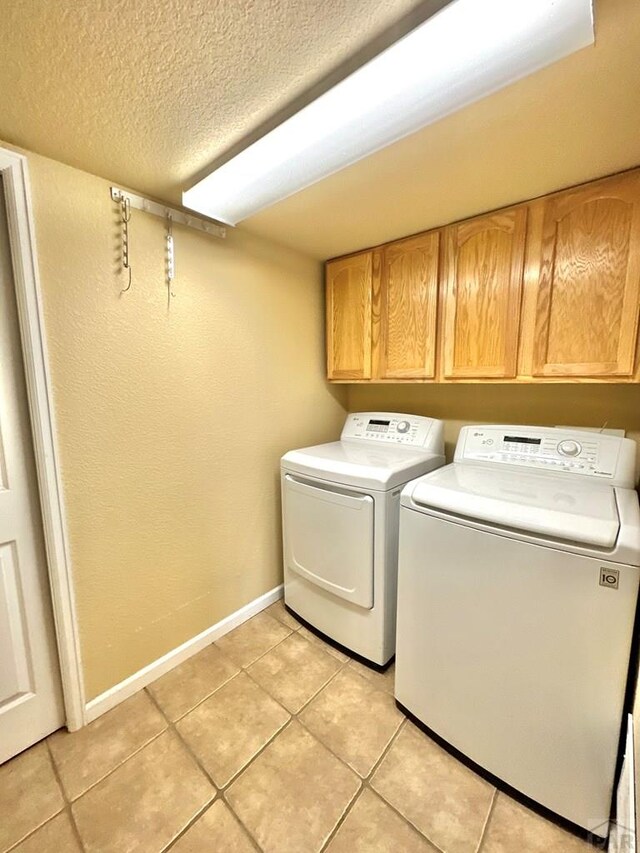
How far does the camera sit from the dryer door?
5.16ft

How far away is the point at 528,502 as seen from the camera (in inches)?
44.5

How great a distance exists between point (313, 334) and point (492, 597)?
172 cm

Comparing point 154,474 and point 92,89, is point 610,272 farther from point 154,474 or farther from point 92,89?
point 154,474

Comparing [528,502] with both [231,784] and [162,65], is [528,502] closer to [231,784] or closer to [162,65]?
[231,784]

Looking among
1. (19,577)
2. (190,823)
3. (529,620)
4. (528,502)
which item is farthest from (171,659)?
(528,502)

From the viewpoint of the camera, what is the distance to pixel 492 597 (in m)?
1.11

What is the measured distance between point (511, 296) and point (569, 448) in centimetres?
71

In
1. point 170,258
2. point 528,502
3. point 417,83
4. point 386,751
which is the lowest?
point 386,751

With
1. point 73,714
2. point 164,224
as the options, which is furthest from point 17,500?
point 164,224

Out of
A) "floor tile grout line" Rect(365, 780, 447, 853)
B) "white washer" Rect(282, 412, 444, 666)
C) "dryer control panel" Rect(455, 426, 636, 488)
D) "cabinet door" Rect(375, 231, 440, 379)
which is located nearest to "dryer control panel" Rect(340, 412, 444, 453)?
"white washer" Rect(282, 412, 444, 666)

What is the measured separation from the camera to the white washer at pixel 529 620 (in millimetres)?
956

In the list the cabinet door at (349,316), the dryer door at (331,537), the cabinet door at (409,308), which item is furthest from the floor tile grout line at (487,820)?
the cabinet door at (349,316)

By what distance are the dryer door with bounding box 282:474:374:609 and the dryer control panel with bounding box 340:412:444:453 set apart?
57 cm

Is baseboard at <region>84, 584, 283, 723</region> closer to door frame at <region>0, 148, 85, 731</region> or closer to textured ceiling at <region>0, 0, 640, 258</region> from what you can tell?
door frame at <region>0, 148, 85, 731</region>
